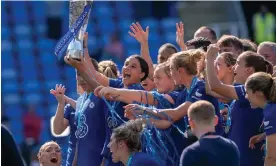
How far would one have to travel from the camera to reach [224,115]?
7859mm

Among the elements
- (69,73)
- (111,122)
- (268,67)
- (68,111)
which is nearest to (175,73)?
(268,67)

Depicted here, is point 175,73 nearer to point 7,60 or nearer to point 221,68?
point 221,68

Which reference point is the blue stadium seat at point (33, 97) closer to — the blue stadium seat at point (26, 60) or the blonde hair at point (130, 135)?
the blue stadium seat at point (26, 60)

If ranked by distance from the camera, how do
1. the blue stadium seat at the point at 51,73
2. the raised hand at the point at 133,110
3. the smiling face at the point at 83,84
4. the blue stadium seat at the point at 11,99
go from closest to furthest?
the raised hand at the point at 133,110
the smiling face at the point at 83,84
the blue stadium seat at the point at 11,99
the blue stadium seat at the point at 51,73

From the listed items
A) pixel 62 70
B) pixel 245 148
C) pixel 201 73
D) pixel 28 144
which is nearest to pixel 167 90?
pixel 201 73

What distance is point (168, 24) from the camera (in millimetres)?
19578

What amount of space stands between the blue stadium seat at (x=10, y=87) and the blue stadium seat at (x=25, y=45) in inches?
28.9

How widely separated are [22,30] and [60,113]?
35.4ft

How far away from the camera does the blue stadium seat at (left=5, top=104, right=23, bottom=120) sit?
1808 centimetres

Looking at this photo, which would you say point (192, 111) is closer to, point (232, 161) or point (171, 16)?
point (232, 161)

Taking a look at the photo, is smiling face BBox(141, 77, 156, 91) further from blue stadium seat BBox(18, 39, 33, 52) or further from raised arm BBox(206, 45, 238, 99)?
blue stadium seat BBox(18, 39, 33, 52)

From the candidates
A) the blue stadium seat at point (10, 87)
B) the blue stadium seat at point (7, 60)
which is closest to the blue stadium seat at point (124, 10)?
the blue stadium seat at point (7, 60)

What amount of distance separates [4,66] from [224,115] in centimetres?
1154

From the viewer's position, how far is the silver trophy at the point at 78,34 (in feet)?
24.6
